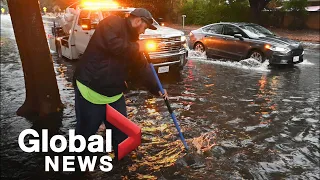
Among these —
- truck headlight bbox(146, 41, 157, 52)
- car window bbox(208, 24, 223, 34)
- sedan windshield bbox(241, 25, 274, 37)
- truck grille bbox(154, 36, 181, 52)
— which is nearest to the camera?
truck headlight bbox(146, 41, 157, 52)

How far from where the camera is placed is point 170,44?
983 centimetres

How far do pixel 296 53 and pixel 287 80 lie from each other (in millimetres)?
2390

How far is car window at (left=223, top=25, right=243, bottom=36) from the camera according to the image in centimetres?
1297

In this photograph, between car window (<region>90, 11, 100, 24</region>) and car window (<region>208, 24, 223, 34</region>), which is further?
car window (<region>208, 24, 223, 34</region>)

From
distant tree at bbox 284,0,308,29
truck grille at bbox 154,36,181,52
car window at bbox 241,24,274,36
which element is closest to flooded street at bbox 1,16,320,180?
truck grille at bbox 154,36,181,52

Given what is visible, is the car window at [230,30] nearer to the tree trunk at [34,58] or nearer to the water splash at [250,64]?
the water splash at [250,64]

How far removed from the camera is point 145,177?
416 centimetres

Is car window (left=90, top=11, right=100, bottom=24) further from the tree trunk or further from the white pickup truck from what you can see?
the tree trunk

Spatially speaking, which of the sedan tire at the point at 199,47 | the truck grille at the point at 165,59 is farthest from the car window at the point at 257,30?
the truck grille at the point at 165,59

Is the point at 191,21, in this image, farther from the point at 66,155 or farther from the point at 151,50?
the point at 66,155

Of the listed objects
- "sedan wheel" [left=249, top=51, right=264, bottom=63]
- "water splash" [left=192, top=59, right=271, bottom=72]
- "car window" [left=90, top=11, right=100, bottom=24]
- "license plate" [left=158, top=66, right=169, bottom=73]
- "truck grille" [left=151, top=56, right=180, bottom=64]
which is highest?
"car window" [left=90, top=11, right=100, bottom=24]

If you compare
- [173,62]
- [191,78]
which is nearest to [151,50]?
[173,62]

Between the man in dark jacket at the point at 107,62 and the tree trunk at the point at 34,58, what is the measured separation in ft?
8.96

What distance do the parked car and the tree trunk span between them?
8249mm
